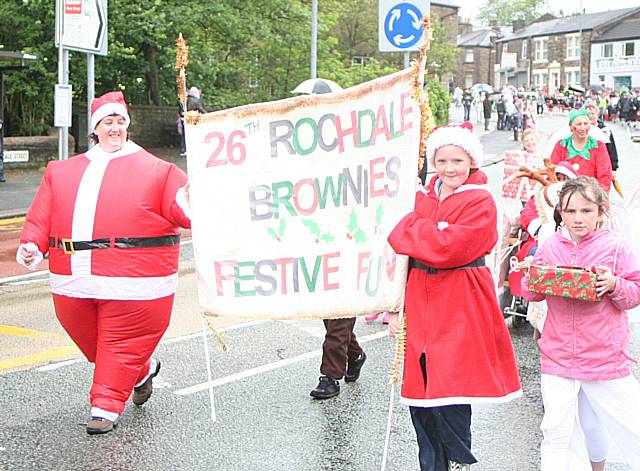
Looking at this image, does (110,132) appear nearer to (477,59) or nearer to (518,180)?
(518,180)

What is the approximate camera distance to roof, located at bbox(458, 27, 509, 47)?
107312 mm

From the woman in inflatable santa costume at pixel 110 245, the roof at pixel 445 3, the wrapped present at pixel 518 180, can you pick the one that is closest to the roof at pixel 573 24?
the roof at pixel 445 3

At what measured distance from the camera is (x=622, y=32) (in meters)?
90.6

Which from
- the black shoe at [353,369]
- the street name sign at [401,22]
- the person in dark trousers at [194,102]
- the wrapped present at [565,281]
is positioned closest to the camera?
the wrapped present at [565,281]

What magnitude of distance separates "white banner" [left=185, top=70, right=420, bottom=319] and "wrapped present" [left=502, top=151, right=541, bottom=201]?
4.79 m

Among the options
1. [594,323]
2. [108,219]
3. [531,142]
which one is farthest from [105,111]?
[531,142]

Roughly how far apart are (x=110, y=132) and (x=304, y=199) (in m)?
1.35

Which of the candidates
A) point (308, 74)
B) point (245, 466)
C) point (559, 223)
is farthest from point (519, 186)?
point (308, 74)

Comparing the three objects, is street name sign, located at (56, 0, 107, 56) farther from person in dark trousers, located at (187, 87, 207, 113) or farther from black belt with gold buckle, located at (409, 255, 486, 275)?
black belt with gold buckle, located at (409, 255, 486, 275)

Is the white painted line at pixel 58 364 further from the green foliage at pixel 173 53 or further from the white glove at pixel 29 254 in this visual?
the green foliage at pixel 173 53

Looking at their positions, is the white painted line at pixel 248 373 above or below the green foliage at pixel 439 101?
below

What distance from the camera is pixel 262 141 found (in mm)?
5207

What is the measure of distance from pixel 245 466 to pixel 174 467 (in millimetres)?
365

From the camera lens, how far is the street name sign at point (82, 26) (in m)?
15.6
